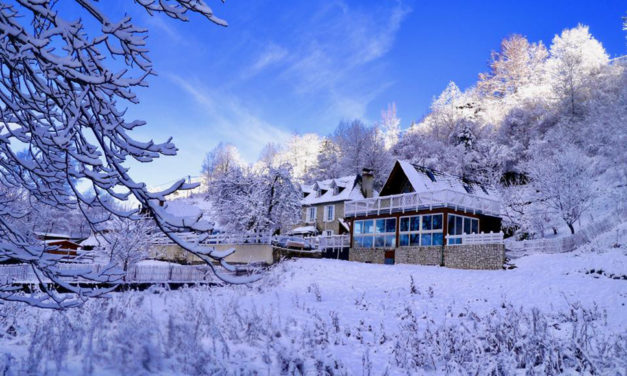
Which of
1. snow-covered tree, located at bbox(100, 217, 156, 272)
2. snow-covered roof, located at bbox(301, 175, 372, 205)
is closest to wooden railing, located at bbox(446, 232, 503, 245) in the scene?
snow-covered roof, located at bbox(301, 175, 372, 205)

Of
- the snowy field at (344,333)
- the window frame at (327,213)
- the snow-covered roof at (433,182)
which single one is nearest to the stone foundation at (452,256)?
the snow-covered roof at (433,182)

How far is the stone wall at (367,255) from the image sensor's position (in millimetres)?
30561

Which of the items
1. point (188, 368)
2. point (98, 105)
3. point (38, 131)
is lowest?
point (188, 368)

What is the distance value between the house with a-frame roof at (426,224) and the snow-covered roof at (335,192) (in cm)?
945

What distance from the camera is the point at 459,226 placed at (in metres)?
27.8

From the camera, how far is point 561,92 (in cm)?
4725

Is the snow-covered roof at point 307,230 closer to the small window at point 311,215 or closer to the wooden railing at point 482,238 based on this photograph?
the small window at point 311,215

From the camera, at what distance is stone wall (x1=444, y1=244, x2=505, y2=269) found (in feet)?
76.2

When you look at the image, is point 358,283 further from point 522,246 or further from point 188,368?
point 188,368

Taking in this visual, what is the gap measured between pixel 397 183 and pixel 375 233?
4400mm

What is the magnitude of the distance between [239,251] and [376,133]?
114 ft

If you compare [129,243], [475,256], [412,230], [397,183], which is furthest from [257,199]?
[475,256]

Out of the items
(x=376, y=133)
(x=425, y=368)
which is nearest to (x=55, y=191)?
(x=425, y=368)

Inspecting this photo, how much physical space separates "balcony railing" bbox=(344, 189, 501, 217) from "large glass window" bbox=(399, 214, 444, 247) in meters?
0.73
